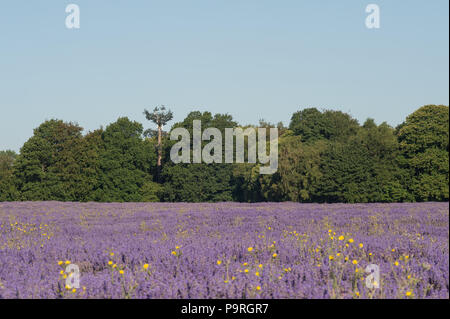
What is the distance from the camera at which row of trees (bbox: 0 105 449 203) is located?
38125mm

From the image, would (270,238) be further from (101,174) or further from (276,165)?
(101,174)

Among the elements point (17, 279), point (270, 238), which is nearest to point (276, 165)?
point (270, 238)

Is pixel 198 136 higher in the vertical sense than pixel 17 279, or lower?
higher

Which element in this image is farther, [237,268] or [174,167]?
[174,167]

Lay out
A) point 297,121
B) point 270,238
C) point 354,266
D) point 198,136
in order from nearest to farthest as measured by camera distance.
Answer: point 354,266, point 270,238, point 198,136, point 297,121

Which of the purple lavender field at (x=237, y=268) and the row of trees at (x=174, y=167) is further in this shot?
the row of trees at (x=174, y=167)

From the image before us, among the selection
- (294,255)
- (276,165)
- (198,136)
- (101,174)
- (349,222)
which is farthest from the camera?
(198,136)

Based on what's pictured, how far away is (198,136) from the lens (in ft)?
164

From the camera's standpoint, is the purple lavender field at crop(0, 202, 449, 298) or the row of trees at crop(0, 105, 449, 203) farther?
the row of trees at crop(0, 105, 449, 203)

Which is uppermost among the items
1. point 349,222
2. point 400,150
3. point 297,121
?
point 297,121

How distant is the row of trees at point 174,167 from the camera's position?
A: 3812 cm

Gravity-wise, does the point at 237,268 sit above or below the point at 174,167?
below

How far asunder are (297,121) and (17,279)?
49761 mm

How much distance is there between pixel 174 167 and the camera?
48.9 meters
